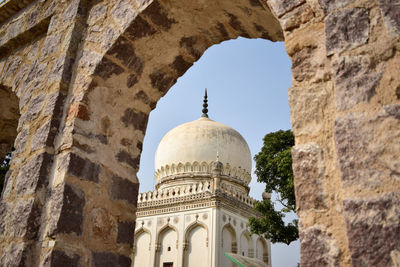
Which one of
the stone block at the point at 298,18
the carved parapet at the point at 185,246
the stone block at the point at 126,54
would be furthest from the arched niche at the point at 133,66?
the carved parapet at the point at 185,246

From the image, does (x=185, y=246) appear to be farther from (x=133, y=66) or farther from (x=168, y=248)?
(x=133, y=66)

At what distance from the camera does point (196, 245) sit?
43.4ft

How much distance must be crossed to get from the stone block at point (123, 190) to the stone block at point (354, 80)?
69.6 inches

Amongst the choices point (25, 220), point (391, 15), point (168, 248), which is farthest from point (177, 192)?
point (391, 15)

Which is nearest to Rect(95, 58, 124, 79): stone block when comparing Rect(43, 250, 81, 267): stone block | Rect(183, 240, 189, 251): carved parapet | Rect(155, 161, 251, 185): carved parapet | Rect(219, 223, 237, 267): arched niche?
Rect(43, 250, 81, 267): stone block

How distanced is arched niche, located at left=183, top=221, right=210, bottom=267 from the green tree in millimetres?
2989

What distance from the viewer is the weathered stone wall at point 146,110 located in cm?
122

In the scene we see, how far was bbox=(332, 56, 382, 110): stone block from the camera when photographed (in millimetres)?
1289

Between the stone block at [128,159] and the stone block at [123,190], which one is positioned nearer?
the stone block at [123,190]

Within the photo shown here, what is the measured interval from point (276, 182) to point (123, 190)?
26.9ft

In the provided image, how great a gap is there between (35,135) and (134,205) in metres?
0.88

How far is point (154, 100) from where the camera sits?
9.79 feet

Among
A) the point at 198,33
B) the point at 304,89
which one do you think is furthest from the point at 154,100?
the point at 304,89

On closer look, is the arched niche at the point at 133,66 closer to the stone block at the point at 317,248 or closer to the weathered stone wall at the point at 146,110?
the weathered stone wall at the point at 146,110
